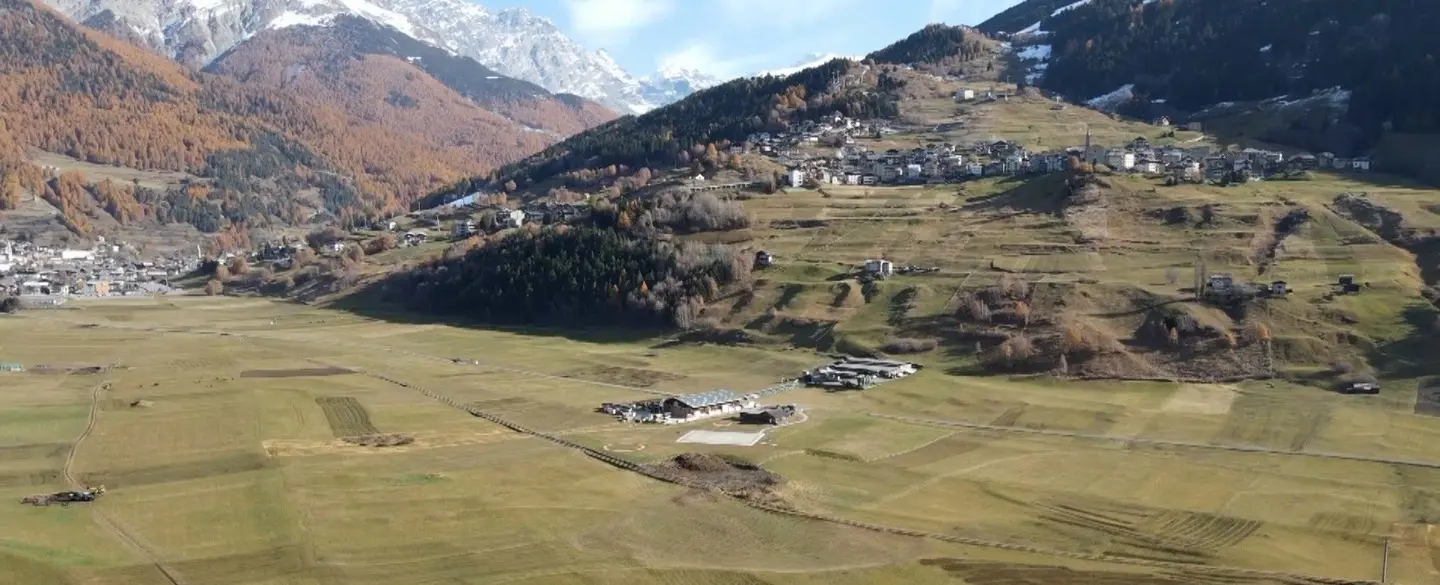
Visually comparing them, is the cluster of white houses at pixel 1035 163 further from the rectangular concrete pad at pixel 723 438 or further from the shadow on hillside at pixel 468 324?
the rectangular concrete pad at pixel 723 438

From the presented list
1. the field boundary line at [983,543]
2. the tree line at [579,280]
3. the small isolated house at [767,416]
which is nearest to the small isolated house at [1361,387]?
the field boundary line at [983,543]

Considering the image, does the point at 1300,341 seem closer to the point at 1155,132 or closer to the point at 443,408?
the point at 443,408

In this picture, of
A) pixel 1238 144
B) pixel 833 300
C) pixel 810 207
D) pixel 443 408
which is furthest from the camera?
pixel 1238 144

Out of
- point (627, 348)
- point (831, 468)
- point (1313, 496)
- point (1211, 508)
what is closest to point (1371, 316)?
point (1313, 496)

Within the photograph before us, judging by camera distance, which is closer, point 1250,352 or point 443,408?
point 443,408

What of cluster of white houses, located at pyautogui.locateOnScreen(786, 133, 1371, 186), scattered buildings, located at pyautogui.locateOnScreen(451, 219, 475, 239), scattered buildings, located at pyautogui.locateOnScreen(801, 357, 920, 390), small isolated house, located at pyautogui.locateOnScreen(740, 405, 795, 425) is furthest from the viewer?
scattered buildings, located at pyautogui.locateOnScreen(451, 219, 475, 239)

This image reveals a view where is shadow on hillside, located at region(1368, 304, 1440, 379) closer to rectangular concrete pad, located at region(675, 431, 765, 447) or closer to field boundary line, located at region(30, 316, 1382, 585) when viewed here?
field boundary line, located at region(30, 316, 1382, 585)

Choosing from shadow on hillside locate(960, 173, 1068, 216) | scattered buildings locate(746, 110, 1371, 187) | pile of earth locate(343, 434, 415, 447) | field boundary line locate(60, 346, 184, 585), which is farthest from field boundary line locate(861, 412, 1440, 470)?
scattered buildings locate(746, 110, 1371, 187)

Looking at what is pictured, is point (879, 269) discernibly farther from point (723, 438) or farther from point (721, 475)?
point (721, 475)
